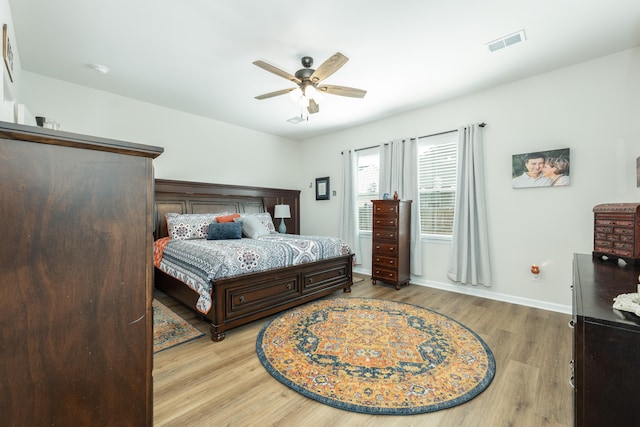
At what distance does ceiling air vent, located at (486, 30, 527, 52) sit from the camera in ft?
7.89

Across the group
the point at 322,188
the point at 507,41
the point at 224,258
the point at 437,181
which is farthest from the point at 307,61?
the point at 322,188

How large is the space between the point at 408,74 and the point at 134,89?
3.40m

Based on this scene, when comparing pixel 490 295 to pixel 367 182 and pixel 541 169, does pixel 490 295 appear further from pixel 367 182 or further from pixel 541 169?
pixel 367 182

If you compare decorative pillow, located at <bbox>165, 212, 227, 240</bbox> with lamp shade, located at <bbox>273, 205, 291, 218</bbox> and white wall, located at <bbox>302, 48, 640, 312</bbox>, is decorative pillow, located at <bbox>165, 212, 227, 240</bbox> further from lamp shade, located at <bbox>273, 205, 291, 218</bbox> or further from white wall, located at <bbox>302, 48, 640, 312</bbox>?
white wall, located at <bbox>302, 48, 640, 312</bbox>

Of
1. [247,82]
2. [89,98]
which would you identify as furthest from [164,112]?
[247,82]

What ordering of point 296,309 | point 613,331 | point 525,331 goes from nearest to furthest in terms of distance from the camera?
1. point 613,331
2. point 525,331
3. point 296,309

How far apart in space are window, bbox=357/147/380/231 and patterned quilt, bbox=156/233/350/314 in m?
1.58

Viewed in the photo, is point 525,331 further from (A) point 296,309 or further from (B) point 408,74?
(B) point 408,74

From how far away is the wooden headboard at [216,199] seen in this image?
404 cm

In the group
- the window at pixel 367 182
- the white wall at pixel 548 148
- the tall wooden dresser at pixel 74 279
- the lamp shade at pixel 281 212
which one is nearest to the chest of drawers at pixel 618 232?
the white wall at pixel 548 148

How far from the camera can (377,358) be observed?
2098mm

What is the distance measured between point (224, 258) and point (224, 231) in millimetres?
1218

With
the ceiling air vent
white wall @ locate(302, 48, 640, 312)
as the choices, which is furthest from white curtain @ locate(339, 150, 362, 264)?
the ceiling air vent

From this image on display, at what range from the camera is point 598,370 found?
2.41 ft
